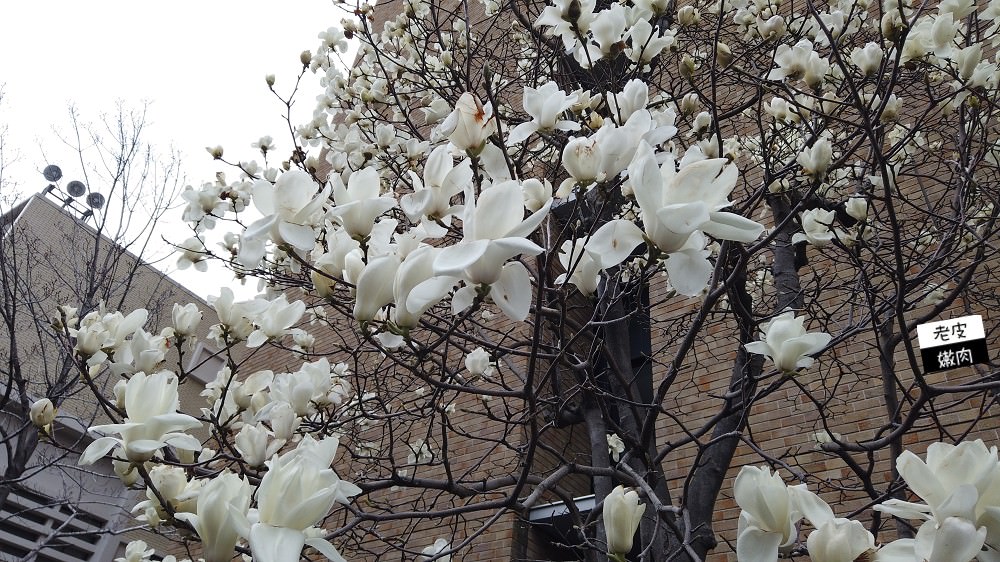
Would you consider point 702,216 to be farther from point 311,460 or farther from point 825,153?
point 825,153

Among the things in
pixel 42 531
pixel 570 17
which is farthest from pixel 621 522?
pixel 42 531

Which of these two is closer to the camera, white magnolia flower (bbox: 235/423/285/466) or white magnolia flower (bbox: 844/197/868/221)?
white magnolia flower (bbox: 235/423/285/466)

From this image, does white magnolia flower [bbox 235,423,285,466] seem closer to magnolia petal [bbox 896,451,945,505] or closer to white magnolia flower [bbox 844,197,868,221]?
magnolia petal [bbox 896,451,945,505]

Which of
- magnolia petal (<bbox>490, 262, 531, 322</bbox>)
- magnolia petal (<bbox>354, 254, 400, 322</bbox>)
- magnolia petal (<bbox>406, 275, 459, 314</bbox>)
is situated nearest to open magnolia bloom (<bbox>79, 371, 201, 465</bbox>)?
magnolia petal (<bbox>354, 254, 400, 322</bbox>)

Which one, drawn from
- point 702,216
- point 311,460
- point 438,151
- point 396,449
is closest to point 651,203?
point 702,216

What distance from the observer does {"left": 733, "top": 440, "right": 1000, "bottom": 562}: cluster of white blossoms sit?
2.76 feet

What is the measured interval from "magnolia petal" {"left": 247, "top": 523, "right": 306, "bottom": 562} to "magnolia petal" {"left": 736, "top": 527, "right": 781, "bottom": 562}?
1.97 ft

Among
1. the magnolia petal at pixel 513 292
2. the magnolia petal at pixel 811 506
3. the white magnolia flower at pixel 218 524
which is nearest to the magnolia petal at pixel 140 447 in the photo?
the white magnolia flower at pixel 218 524

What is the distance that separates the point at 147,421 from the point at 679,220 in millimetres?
1014

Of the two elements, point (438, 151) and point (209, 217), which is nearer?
point (438, 151)

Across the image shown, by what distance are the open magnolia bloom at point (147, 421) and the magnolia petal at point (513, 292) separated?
2.07 ft

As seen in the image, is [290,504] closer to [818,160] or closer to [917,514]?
[917,514]

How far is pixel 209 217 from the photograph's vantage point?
301 cm

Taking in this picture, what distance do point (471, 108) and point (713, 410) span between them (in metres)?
3.80
